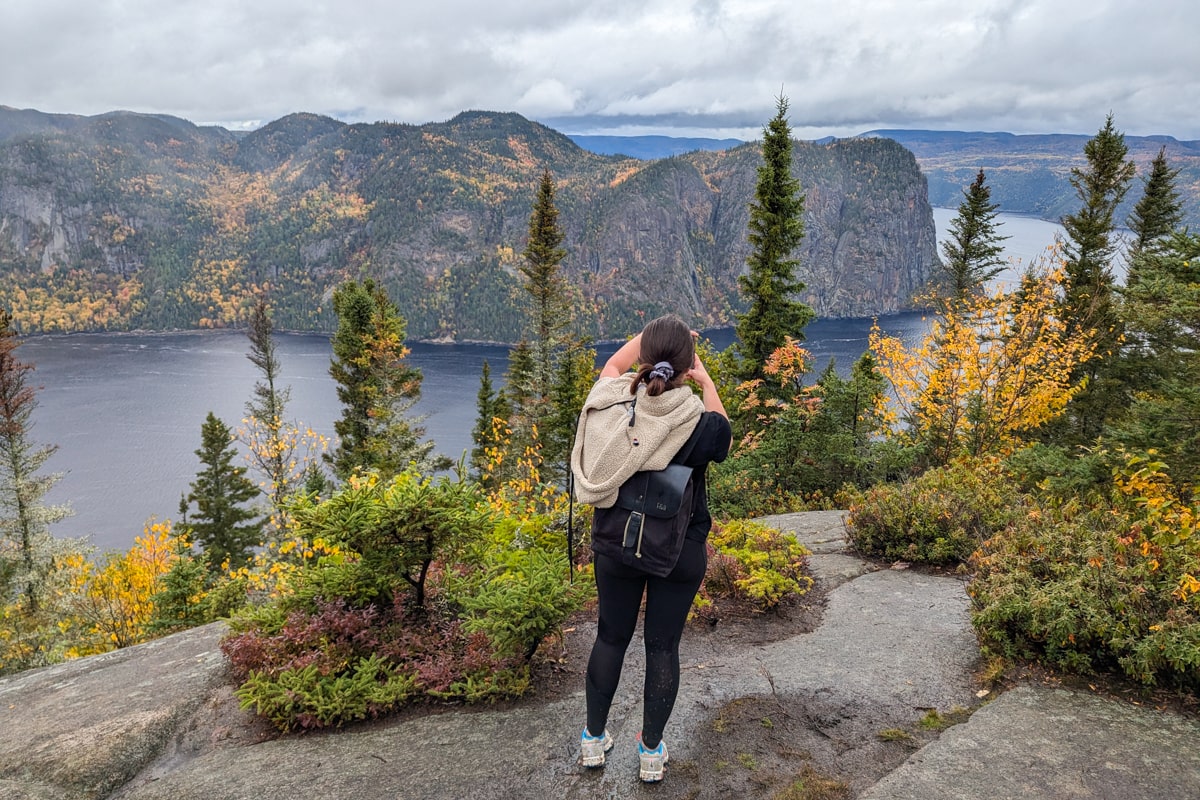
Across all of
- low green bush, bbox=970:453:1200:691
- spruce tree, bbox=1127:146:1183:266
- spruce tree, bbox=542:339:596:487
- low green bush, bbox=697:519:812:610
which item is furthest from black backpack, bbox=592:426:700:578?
spruce tree, bbox=1127:146:1183:266

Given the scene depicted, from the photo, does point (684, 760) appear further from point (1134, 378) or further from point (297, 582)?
point (1134, 378)

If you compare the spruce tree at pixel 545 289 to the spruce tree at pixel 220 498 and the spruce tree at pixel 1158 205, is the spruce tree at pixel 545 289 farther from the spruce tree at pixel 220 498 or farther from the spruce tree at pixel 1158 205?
the spruce tree at pixel 1158 205

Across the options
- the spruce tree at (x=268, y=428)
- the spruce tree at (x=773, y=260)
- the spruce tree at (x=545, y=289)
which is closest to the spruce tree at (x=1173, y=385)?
the spruce tree at (x=773, y=260)

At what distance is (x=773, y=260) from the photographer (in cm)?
2203

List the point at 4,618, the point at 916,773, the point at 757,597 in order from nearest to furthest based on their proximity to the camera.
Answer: the point at 916,773 < the point at 757,597 < the point at 4,618

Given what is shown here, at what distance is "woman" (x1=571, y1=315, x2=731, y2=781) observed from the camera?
316 centimetres

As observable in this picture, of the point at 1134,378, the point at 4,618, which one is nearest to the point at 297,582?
the point at 1134,378

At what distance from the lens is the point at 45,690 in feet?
18.1

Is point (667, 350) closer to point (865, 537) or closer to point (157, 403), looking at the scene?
point (865, 537)

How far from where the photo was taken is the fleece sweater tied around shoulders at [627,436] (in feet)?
10.3

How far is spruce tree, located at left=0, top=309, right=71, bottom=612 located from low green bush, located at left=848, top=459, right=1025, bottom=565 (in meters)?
28.4

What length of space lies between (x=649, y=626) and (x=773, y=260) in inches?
798

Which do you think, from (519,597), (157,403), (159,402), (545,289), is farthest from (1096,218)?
(159,402)

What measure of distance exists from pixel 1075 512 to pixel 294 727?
262 inches
